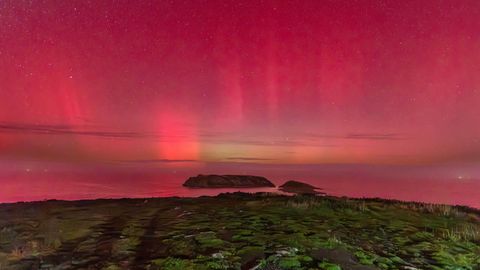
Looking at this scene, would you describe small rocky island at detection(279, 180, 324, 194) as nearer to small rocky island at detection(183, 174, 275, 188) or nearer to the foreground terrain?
small rocky island at detection(183, 174, 275, 188)

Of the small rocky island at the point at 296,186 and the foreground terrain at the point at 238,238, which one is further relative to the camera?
the small rocky island at the point at 296,186

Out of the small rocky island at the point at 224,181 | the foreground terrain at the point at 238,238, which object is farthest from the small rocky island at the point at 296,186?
the foreground terrain at the point at 238,238

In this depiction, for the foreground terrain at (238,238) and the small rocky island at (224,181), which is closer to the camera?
the foreground terrain at (238,238)

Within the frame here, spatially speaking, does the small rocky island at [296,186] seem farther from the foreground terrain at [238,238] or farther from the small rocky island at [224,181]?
the foreground terrain at [238,238]

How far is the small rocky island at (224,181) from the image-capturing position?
263ft

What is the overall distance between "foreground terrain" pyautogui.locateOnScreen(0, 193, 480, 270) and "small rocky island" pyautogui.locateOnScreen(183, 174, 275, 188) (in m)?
51.6

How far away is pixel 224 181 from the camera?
85.3 meters

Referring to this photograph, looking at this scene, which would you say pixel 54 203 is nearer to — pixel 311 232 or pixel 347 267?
pixel 311 232

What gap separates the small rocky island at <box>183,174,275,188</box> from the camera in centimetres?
8031

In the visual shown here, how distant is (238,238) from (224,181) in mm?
67716

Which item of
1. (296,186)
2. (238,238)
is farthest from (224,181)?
(238,238)

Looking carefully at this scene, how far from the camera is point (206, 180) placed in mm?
82688

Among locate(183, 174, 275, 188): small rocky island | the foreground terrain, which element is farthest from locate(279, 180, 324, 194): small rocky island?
the foreground terrain

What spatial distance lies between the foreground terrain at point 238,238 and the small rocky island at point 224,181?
5161cm
